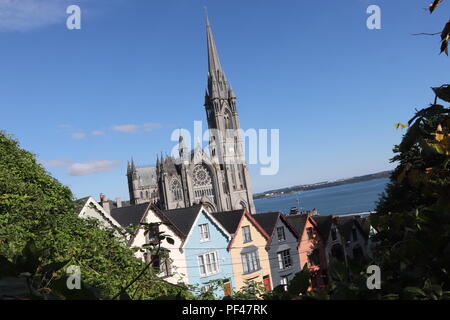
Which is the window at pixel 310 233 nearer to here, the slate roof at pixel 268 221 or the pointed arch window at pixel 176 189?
the slate roof at pixel 268 221

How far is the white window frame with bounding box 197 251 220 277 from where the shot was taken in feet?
94.3

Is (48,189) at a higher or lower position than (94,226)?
higher

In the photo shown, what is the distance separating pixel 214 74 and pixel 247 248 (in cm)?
9137

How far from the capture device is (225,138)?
112688mm

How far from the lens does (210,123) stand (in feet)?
388

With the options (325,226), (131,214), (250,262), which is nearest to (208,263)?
(250,262)

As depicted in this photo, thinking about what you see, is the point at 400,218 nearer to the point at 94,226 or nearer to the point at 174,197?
the point at 94,226

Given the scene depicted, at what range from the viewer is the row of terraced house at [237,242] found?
27.1 m

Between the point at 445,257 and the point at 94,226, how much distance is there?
1244cm

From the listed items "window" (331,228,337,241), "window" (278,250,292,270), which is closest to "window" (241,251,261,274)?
"window" (278,250,292,270)

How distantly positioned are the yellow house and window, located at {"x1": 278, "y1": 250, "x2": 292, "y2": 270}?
1.31m

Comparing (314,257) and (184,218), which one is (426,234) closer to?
(184,218)

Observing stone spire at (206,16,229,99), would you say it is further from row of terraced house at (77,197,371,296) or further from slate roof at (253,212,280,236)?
slate roof at (253,212,280,236)
